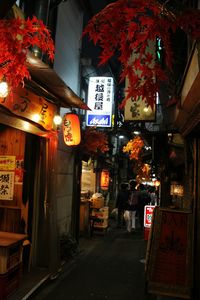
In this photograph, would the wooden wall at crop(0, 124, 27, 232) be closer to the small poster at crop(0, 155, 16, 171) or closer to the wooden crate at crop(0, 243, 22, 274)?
the small poster at crop(0, 155, 16, 171)

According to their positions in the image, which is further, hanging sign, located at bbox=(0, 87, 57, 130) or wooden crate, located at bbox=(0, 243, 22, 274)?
hanging sign, located at bbox=(0, 87, 57, 130)

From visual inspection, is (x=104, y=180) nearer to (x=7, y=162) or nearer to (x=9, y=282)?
(x=7, y=162)

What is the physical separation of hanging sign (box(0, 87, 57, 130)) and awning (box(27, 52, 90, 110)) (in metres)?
0.31

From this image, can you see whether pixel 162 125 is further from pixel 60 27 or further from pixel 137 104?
pixel 60 27

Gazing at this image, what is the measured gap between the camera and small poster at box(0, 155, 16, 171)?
1111cm

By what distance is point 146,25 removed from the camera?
554cm

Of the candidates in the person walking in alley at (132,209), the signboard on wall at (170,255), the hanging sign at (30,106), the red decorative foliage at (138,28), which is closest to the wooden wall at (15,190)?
the hanging sign at (30,106)

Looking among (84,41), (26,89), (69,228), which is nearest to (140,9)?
(26,89)

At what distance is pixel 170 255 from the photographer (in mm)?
8242

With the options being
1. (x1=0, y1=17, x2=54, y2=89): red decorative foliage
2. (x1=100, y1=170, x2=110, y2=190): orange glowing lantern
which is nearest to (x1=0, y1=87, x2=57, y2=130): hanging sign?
(x1=0, y1=17, x2=54, y2=89): red decorative foliage

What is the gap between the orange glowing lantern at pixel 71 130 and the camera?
12.5 meters

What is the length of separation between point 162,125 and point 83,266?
1144 cm

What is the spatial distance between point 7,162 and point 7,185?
2.83 feet

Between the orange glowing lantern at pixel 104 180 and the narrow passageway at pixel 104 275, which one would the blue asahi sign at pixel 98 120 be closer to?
the narrow passageway at pixel 104 275
